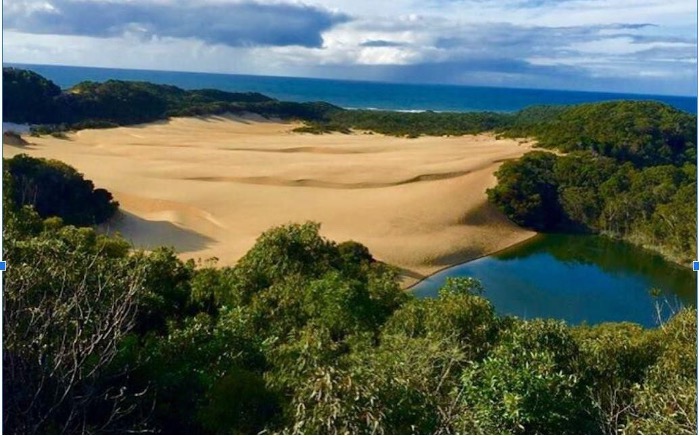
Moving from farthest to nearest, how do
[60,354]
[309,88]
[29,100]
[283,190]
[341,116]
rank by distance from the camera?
[309,88] → [341,116] → [283,190] → [29,100] → [60,354]

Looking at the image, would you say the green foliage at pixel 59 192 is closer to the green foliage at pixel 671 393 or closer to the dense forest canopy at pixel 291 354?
the dense forest canopy at pixel 291 354

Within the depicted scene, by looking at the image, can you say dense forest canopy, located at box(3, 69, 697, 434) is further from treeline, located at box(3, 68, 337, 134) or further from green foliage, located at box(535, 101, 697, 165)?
green foliage, located at box(535, 101, 697, 165)

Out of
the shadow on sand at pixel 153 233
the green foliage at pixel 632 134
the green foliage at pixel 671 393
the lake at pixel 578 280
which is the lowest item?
the lake at pixel 578 280

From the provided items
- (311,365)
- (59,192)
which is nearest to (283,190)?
(59,192)

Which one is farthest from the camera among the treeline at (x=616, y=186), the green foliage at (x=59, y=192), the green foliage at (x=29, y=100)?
the treeline at (x=616, y=186)

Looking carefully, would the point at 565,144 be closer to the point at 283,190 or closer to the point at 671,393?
the point at 283,190

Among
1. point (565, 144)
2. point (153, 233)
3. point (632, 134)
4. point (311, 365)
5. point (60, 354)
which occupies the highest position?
point (632, 134)

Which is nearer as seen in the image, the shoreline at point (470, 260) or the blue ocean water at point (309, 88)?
the shoreline at point (470, 260)

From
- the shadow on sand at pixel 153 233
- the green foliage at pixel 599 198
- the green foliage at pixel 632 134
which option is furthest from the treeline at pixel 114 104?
the green foliage at pixel 599 198
